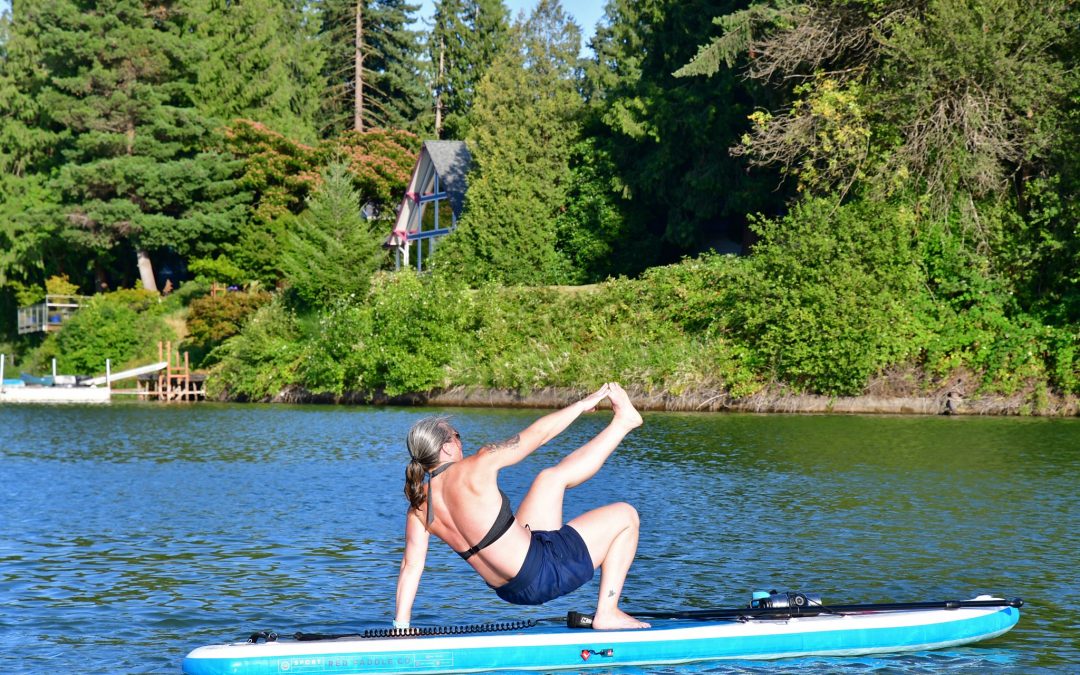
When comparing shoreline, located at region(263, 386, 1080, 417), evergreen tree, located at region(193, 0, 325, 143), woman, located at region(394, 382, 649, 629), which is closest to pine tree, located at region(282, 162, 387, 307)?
shoreline, located at region(263, 386, 1080, 417)

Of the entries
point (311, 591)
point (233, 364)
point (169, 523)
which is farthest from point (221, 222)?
point (311, 591)

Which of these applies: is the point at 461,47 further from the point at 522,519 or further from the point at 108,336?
the point at 522,519

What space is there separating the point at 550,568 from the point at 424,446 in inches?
48.0

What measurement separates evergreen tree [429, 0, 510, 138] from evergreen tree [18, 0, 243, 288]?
79.2 ft

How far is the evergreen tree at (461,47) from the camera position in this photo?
Answer: 290 feet

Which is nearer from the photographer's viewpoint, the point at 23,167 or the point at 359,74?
the point at 23,167

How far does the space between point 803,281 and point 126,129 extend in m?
44.4

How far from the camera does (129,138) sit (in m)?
65.8

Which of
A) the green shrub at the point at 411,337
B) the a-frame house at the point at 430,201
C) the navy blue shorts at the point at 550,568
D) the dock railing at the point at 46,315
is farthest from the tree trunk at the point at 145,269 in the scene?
the navy blue shorts at the point at 550,568

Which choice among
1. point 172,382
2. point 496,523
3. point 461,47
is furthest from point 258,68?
point 496,523

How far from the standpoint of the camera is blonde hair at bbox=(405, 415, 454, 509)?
766cm

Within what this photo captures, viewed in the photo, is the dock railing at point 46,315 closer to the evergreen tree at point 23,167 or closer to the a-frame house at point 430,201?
the evergreen tree at point 23,167

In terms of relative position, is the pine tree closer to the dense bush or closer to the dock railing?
the dense bush

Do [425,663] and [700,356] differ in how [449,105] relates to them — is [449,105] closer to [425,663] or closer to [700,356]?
[700,356]
